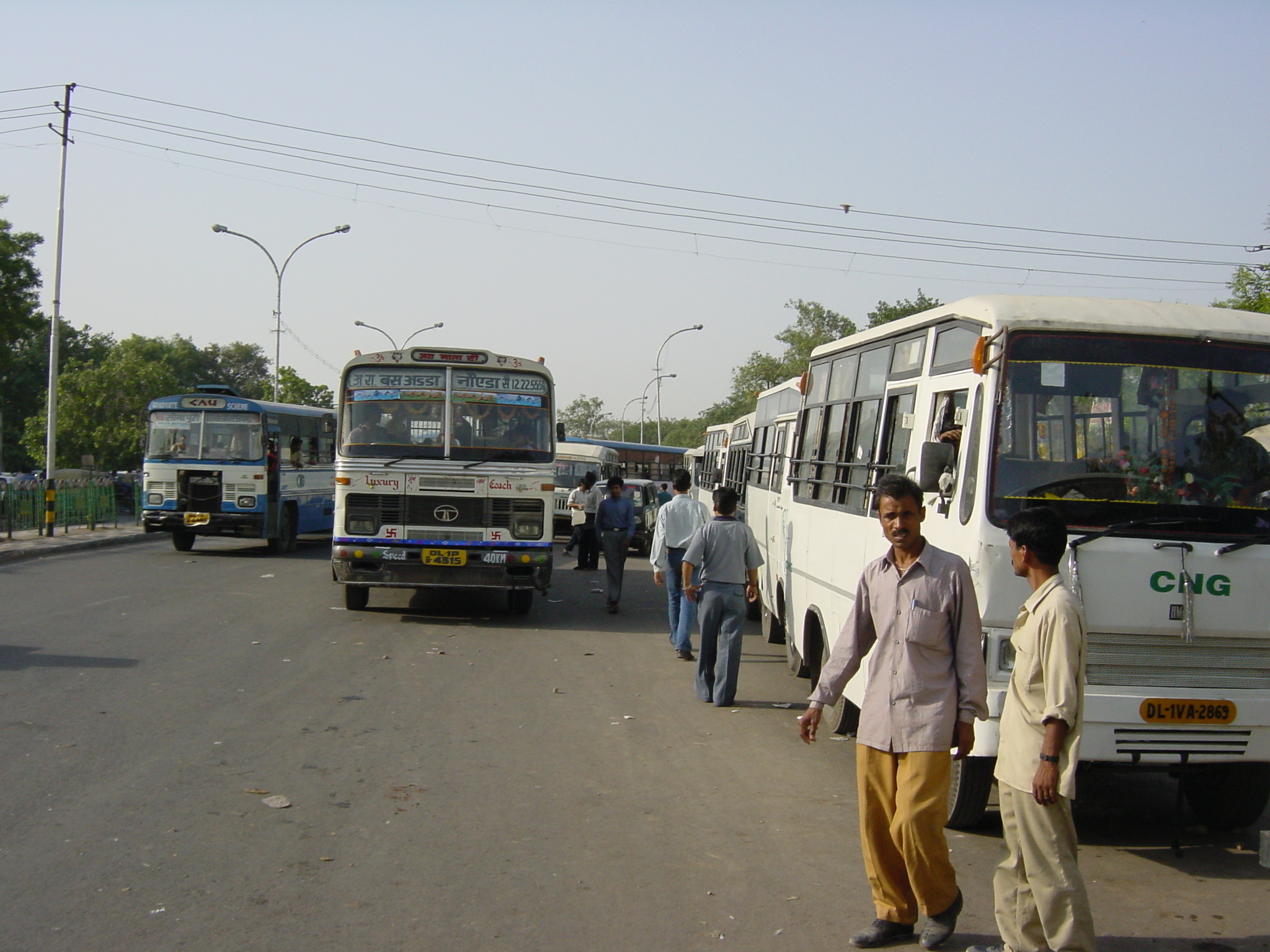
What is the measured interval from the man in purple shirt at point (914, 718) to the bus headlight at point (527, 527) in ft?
30.0

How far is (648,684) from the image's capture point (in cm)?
1002

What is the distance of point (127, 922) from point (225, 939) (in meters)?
0.45

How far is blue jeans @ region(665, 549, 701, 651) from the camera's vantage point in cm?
1114

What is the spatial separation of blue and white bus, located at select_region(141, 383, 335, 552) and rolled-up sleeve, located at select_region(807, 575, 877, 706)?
18368 millimetres

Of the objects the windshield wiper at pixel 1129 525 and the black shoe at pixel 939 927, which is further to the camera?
the windshield wiper at pixel 1129 525

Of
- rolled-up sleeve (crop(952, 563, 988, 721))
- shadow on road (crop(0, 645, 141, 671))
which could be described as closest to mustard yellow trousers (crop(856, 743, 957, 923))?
rolled-up sleeve (crop(952, 563, 988, 721))

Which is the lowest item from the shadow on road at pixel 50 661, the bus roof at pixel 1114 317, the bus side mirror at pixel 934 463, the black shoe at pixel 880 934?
the shadow on road at pixel 50 661

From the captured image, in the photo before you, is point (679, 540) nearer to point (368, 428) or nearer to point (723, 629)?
point (723, 629)

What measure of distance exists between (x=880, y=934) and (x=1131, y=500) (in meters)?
2.48

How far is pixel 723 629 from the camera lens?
8.98 meters

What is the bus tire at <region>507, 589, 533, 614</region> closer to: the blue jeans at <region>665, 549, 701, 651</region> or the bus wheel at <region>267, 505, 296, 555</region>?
the blue jeans at <region>665, 549, 701, 651</region>

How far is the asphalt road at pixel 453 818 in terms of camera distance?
450 centimetres

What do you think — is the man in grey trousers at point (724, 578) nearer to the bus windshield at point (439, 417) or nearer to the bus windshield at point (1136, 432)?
the bus windshield at point (1136, 432)

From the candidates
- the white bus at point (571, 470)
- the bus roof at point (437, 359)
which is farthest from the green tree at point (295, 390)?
the bus roof at point (437, 359)
